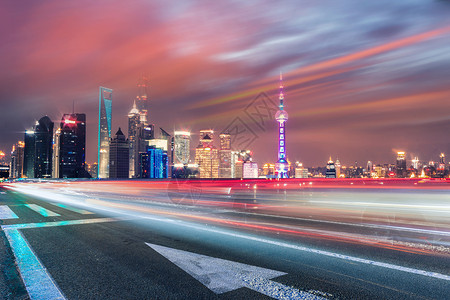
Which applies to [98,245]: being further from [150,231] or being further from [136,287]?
[136,287]

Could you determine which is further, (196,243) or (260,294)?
(196,243)

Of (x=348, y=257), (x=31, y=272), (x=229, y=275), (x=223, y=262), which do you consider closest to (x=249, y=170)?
(x=348, y=257)

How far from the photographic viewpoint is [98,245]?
6773 mm

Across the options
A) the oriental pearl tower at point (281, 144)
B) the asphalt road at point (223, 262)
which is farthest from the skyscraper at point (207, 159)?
the asphalt road at point (223, 262)

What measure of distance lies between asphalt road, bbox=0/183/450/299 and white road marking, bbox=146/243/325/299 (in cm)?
2

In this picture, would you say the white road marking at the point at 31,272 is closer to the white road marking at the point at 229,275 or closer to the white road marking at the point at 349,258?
the white road marking at the point at 229,275

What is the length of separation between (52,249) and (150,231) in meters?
2.70

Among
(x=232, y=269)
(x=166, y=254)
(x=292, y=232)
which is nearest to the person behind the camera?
(x=232, y=269)

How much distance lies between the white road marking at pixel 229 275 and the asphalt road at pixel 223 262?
2 centimetres

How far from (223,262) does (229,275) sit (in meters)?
0.73

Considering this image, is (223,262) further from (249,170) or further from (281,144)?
(281,144)

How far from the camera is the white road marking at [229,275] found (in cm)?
400

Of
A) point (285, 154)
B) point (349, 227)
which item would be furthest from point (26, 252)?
point (285, 154)

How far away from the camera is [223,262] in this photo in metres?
5.42
